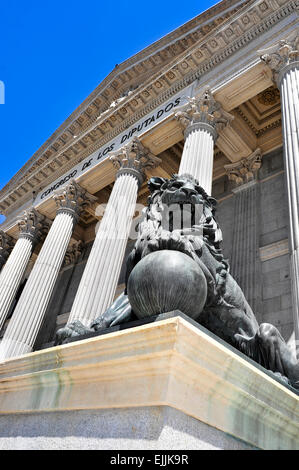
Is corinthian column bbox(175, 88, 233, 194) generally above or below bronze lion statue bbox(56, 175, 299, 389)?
above

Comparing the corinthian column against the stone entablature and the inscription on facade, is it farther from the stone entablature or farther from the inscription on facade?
the stone entablature

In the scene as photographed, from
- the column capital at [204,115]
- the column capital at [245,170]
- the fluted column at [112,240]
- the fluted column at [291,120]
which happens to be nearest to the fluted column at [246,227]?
the column capital at [245,170]

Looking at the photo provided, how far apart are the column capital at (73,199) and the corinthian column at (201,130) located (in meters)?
6.95

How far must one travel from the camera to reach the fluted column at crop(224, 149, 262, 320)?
11711 mm

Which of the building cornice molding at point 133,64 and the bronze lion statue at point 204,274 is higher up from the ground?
the building cornice molding at point 133,64

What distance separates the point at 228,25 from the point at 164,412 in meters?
14.9

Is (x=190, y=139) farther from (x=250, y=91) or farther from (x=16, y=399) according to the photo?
(x=16, y=399)

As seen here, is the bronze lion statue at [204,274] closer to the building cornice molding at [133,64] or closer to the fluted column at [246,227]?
the fluted column at [246,227]

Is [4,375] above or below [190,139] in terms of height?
below

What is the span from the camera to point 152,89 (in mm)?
16250

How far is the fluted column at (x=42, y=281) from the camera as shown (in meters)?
13.3

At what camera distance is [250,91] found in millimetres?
12656

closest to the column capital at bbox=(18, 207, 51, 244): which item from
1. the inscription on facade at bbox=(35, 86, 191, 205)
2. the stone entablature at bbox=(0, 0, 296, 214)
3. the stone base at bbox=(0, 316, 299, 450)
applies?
the inscription on facade at bbox=(35, 86, 191, 205)
